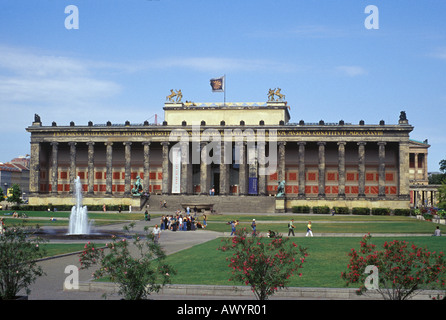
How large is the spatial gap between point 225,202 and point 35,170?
35.7 metres

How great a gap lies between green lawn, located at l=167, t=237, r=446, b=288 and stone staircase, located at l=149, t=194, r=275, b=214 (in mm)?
42591

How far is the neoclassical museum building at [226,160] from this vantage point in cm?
8156

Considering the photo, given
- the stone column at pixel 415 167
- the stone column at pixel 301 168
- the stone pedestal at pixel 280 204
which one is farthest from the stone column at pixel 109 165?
the stone column at pixel 415 167

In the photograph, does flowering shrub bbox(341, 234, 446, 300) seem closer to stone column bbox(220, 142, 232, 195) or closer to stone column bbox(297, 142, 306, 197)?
stone column bbox(220, 142, 232, 195)

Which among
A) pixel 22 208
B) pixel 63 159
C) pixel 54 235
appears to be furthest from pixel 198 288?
pixel 63 159

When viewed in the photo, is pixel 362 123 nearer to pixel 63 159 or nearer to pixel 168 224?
pixel 168 224

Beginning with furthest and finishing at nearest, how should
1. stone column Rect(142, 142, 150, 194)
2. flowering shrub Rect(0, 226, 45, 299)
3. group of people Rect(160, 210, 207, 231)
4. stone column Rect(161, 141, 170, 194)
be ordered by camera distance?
1. stone column Rect(142, 142, 150, 194)
2. stone column Rect(161, 141, 170, 194)
3. group of people Rect(160, 210, 207, 231)
4. flowering shrub Rect(0, 226, 45, 299)

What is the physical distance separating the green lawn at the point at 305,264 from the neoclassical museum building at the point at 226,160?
4615 cm

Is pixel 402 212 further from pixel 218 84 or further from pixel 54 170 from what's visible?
pixel 54 170

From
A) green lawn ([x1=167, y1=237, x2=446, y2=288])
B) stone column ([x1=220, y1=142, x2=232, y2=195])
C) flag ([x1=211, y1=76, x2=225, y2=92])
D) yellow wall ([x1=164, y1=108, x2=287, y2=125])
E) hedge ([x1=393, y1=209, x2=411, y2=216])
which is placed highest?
flag ([x1=211, y1=76, x2=225, y2=92])

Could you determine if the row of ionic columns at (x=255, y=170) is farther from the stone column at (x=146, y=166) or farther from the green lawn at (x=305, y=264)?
the green lawn at (x=305, y=264)

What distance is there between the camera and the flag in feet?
290

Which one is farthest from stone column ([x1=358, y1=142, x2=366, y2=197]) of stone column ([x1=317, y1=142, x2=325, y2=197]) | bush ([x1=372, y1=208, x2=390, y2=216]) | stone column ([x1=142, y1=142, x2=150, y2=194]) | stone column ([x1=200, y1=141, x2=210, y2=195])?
stone column ([x1=142, y1=142, x2=150, y2=194])
